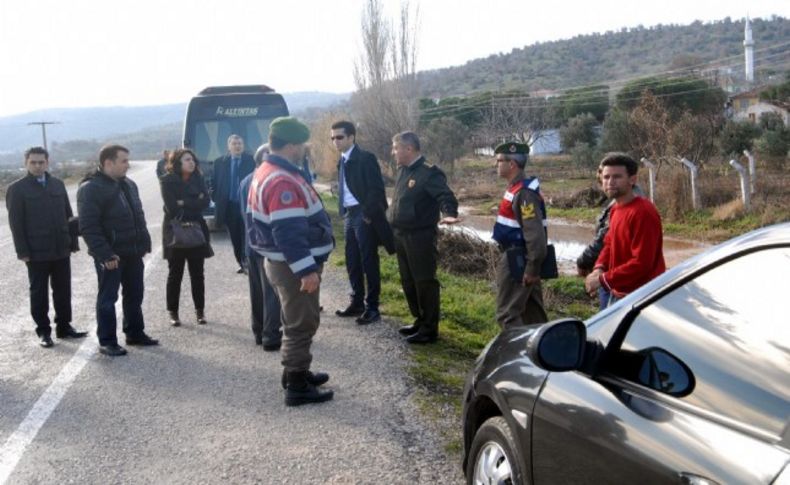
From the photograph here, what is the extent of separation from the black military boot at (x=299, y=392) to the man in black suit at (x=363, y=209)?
2.23 m

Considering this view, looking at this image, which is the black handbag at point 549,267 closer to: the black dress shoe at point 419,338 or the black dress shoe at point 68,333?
the black dress shoe at point 419,338

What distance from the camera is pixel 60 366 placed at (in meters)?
6.60

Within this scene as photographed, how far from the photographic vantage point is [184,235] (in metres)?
7.78

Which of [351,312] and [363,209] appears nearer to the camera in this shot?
[363,209]

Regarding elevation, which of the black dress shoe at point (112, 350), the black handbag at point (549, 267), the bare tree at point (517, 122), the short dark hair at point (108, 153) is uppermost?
the bare tree at point (517, 122)

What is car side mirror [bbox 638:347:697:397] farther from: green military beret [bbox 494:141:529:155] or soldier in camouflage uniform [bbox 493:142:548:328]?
green military beret [bbox 494:141:529:155]

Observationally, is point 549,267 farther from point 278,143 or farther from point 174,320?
point 174,320

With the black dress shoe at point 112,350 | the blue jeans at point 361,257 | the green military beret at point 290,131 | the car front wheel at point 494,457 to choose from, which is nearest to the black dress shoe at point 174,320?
the black dress shoe at point 112,350

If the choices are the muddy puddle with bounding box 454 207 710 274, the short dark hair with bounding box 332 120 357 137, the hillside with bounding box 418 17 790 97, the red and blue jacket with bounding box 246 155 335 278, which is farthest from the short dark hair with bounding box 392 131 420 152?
the hillside with bounding box 418 17 790 97

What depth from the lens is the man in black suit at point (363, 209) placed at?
24.9ft

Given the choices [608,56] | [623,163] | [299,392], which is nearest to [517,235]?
[623,163]

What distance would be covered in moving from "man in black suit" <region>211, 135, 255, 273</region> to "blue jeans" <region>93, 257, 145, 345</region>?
186 cm

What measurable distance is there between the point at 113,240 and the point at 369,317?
8.25ft

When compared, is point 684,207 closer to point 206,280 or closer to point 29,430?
point 206,280
